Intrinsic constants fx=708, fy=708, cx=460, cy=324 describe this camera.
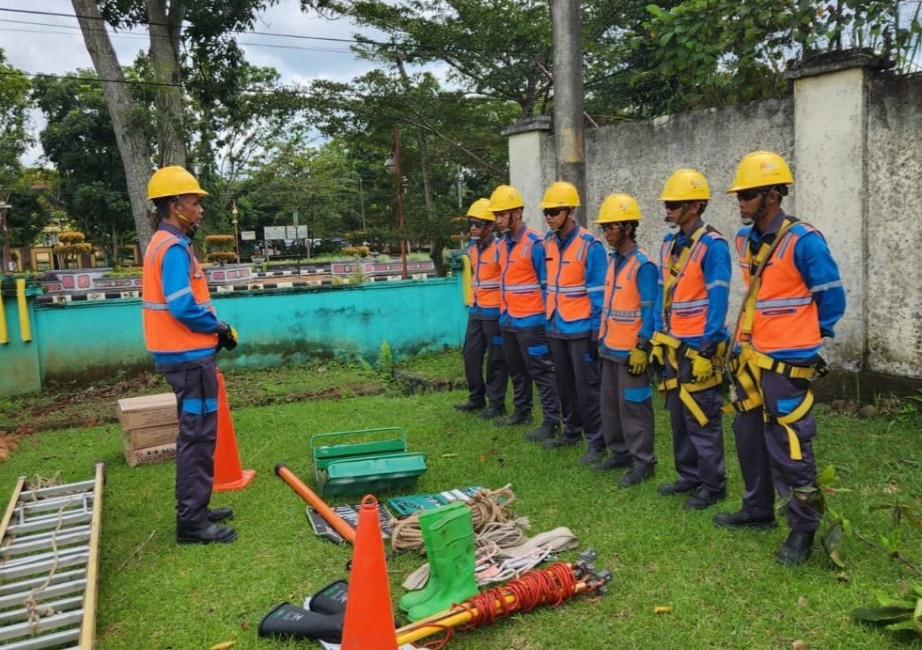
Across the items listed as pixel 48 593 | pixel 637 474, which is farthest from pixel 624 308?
pixel 48 593

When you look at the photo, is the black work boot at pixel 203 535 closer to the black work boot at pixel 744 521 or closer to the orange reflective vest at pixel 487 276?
the black work boot at pixel 744 521

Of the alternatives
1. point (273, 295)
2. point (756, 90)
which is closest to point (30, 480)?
point (273, 295)

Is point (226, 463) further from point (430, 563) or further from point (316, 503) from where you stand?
point (430, 563)

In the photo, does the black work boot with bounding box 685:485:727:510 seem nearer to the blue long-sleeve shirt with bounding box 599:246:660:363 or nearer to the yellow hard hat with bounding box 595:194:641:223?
the blue long-sleeve shirt with bounding box 599:246:660:363

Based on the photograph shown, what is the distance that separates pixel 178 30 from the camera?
1104cm

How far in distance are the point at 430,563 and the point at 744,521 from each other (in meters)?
1.93

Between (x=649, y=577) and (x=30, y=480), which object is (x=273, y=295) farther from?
A: (x=649, y=577)

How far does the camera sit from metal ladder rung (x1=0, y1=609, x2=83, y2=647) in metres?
3.06

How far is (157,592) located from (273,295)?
6.04m

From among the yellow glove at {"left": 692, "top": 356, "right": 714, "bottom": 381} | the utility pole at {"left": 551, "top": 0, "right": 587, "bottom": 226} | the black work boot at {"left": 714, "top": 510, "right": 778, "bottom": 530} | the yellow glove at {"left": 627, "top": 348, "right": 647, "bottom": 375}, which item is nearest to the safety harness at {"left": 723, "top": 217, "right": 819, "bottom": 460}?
the yellow glove at {"left": 692, "top": 356, "right": 714, "bottom": 381}

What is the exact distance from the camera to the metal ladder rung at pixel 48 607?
3.29 meters

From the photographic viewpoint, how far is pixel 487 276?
6.77 metres

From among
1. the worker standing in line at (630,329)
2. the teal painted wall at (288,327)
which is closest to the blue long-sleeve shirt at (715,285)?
the worker standing in line at (630,329)

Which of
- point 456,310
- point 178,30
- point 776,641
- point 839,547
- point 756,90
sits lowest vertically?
point 776,641
